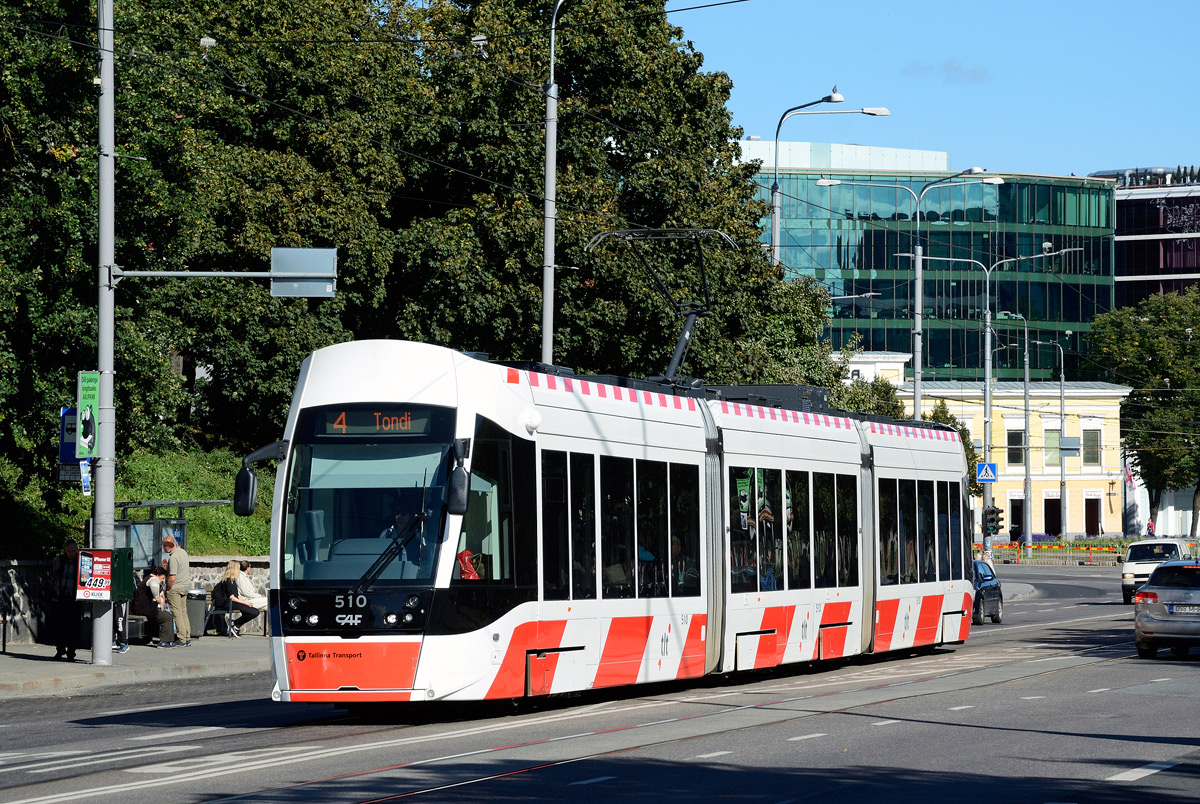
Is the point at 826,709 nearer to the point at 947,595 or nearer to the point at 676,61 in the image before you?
the point at 947,595

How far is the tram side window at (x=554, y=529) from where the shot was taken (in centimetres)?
1525

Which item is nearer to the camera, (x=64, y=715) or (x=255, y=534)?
(x=64, y=715)

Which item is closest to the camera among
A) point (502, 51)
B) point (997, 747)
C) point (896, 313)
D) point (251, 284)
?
point (997, 747)

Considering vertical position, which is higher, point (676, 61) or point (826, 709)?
point (676, 61)

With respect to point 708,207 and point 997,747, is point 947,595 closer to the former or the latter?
point 997,747

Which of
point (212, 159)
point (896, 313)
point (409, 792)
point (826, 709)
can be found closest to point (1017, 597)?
point (212, 159)

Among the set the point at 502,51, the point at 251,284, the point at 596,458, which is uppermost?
the point at 502,51

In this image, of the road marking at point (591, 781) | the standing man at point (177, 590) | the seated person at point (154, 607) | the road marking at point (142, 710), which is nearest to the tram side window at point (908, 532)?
the road marking at point (142, 710)

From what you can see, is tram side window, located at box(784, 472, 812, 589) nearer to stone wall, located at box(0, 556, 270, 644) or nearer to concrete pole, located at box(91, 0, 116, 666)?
concrete pole, located at box(91, 0, 116, 666)

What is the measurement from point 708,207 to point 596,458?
949 inches

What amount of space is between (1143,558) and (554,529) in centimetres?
3408

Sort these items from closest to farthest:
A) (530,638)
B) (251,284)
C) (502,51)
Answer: (530,638) < (251,284) < (502,51)

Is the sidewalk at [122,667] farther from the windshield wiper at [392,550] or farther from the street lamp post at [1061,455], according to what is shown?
the street lamp post at [1061,455]

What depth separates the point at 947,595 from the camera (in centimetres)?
2502
